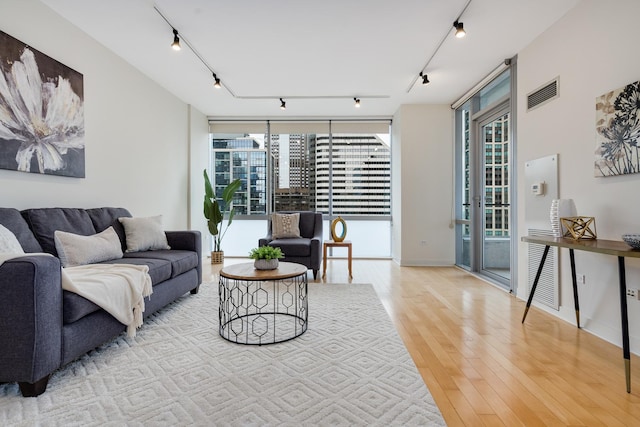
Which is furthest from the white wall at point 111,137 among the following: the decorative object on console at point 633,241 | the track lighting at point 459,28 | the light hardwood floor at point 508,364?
the decorative object on console at point 633,241

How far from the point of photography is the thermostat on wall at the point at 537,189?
3.14 m

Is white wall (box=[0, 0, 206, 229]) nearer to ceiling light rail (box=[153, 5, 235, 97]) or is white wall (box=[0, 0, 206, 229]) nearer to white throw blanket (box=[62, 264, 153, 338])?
ceiling light rail (box=[153, 5, 235, 97])

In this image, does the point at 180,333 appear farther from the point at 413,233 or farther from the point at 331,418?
the point at 413,233

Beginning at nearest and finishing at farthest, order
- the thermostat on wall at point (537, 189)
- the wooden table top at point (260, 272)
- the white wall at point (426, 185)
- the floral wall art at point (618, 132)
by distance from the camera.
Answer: the floral wall art at point (618, 132) < the wooden table top at point (260, 272) < the thermostat on wall at point (537, 189) < the white wall at point (426, 185)

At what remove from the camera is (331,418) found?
1.50m

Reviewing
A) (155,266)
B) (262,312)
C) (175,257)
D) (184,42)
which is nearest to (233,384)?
(262,312)

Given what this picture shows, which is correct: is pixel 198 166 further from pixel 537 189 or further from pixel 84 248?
pixel 537 189

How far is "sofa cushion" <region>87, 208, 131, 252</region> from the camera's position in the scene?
10.1 ft

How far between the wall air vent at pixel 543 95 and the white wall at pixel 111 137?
437cm

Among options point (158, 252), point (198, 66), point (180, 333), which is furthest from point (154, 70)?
point (180, 333)

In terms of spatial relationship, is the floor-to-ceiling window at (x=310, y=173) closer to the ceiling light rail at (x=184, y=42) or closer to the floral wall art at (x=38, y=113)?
the ceiling light rail at (x=184, y=42)

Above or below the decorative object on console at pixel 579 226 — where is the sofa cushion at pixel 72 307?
below

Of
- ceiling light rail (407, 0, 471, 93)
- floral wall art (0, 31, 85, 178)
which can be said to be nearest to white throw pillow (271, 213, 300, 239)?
floral wall art (0, 31, 85, 178)

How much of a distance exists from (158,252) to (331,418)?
8.18ft
